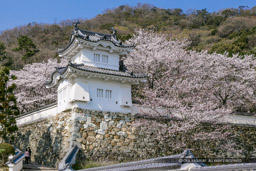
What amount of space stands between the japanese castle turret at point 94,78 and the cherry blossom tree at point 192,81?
222cm

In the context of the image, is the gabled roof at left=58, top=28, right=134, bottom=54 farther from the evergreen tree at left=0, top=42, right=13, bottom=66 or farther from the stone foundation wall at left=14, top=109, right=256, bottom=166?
the evergreen tree at left=0, top=42, right=13, bottom=66

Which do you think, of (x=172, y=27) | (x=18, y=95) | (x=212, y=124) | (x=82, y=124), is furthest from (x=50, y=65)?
(x=172, y=27)

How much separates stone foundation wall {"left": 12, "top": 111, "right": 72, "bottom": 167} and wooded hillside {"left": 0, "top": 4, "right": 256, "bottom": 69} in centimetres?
2479

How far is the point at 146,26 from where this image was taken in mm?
65125

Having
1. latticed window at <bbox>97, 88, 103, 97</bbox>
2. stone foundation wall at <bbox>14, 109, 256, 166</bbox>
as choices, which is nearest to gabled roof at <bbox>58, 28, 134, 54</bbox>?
latticed window at <bbox>97, 88, 103, 97</bbox>

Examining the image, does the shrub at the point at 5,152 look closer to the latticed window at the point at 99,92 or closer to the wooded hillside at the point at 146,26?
the latticed window at the point at 99,92

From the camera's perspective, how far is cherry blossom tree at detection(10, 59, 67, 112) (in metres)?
26.4

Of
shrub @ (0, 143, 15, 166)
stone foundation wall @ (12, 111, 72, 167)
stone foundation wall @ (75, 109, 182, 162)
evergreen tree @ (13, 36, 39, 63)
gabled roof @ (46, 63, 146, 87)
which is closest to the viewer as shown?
shrub @ (0, 143, 15, 166)

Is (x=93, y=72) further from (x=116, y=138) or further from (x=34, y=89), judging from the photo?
(x=34, y=89)

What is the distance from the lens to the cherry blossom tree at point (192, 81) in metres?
19.1

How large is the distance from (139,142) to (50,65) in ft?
48.8

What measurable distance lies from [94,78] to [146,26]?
49.7 meters

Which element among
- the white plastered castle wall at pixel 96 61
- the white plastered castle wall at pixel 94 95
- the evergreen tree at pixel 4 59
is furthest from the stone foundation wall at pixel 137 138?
the evergreen tree at pixel 4 59

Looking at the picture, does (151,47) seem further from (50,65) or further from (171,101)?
(50,65)
